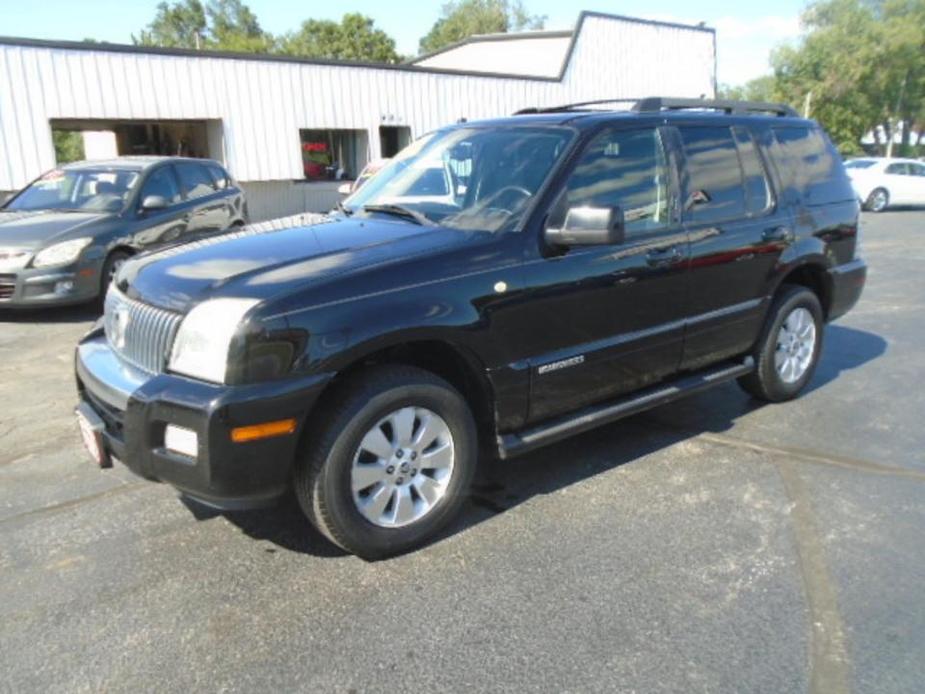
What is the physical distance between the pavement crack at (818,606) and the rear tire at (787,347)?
1233mm

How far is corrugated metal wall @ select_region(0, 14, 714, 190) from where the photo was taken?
1392 cm

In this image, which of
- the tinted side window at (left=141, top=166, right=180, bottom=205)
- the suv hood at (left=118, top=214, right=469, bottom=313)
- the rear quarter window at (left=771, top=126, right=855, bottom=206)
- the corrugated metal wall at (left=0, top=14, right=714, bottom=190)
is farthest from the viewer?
the corrugated metal wall at (left=0, top=14, right=714, bottom=190)

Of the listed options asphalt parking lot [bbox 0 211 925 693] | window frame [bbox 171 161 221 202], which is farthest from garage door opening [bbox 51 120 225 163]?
asphalt parking lot [bbox 0 211 925 693]

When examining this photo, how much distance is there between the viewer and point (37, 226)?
799 cm

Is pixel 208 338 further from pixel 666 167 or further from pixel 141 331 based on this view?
pixel 666 167

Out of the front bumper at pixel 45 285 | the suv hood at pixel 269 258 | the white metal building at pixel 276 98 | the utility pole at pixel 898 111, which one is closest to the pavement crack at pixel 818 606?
the suv hood at pixel 269 258

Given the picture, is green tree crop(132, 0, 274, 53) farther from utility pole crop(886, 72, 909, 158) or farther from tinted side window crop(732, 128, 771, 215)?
tinted side window crop(732, 128, 771, 215)

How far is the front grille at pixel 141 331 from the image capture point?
9.89 ft

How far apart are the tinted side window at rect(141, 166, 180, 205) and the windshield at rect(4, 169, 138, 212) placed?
0.16 m

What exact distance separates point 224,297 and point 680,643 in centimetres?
209

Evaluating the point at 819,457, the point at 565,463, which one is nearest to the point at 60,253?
the point at 565,463

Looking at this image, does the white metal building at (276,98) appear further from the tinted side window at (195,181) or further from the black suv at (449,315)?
the black suv at (449,315)

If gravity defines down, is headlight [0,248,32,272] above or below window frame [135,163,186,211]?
below

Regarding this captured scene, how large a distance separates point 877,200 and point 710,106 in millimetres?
21474
